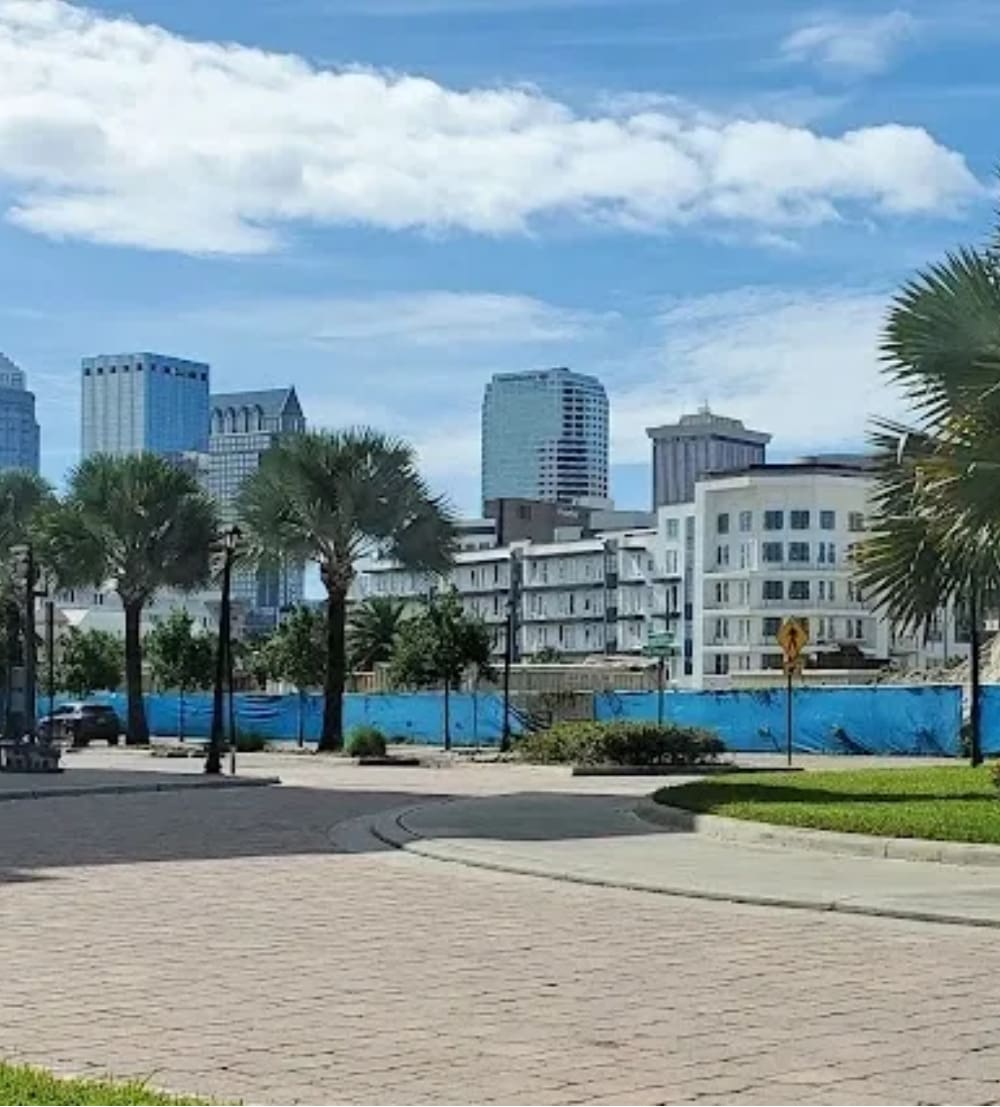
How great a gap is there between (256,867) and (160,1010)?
313 inches

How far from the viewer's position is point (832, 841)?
711 inches

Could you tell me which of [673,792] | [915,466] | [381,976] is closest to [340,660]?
[673,792]

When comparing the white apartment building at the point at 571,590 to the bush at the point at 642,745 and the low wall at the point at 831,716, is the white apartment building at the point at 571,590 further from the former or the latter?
the bush at the point at 642,745

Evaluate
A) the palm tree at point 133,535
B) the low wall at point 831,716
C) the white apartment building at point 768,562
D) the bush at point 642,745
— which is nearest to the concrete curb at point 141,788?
the bush at point 642,745

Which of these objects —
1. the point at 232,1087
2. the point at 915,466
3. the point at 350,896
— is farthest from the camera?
the point at 915,466

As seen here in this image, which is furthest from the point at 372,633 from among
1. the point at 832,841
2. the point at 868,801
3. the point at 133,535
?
the point at 832,841

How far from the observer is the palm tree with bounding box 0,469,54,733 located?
57.9 m

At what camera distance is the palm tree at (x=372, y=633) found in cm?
8550

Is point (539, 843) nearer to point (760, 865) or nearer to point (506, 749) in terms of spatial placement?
point (760, 865)

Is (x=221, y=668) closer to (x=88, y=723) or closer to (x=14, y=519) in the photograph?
(x=88, y=723)

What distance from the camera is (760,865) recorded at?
17.0 metres

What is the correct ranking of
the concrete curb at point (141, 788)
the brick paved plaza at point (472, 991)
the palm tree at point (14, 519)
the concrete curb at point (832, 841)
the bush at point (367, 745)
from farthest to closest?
1. the palm tree at point (14, 519)
2. the bush at point (367, 745)
3. the concrete curb at point (141, 788)
4. the concrete curb at point (832, 841)
5. the brick paved plaza at point (472, 991)

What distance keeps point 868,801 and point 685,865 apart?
5563 millimetres

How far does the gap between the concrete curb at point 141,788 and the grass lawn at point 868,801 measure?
30.6 feet
